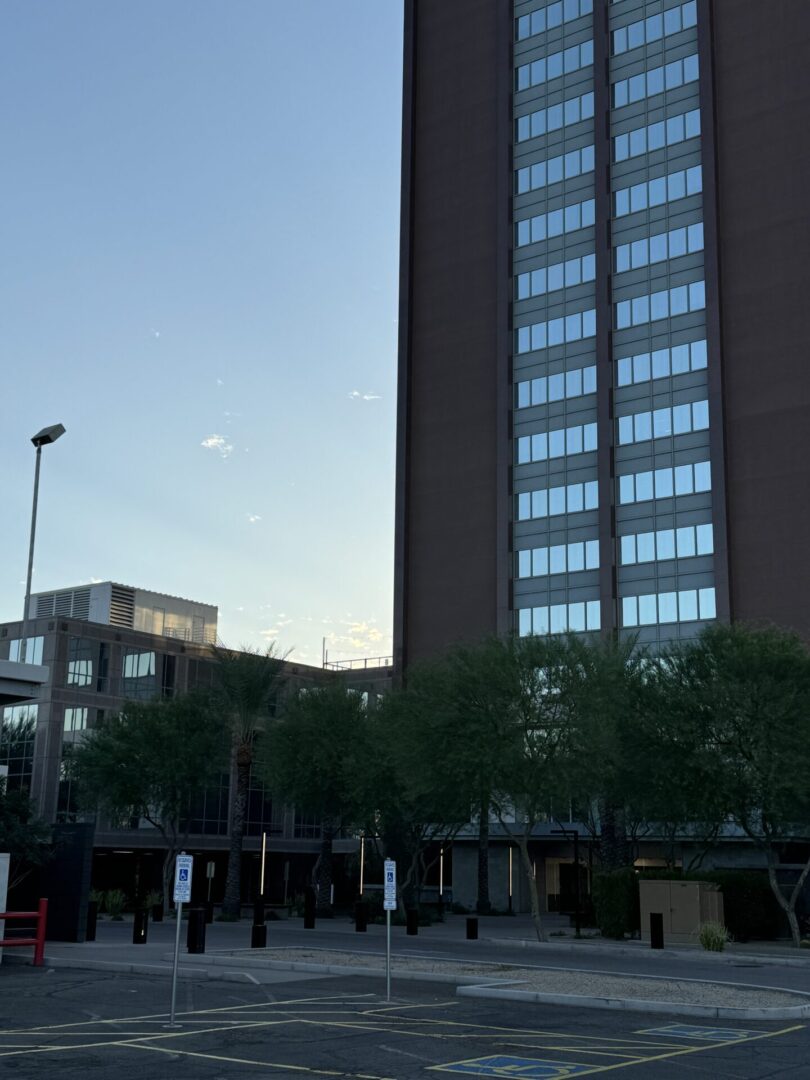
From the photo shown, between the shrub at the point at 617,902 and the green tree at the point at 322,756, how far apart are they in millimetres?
13984

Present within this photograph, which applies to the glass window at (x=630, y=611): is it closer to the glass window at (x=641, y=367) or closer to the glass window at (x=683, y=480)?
the glass window at (x=683, y=480)

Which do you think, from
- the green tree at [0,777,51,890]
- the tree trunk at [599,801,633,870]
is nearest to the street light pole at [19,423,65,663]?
the green tree at [0,777,51,890]

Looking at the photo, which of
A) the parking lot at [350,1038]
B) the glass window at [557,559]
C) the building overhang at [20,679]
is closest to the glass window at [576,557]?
the glass window at [557,559]

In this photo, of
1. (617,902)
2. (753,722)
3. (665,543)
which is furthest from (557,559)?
(753,722)

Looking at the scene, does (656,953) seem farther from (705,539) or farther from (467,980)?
(705,539)

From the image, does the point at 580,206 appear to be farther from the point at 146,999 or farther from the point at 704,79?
the point at 146,999

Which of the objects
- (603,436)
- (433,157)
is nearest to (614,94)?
(433,157)

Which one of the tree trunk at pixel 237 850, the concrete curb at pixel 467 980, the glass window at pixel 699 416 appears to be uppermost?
the glass window at pixel 699 416

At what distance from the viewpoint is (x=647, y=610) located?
7119 cm

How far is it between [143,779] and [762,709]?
30.9 meters

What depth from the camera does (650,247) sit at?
75.3 meters

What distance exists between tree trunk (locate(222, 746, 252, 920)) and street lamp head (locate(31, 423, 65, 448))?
20508mm

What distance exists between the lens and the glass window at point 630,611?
71.6 meters

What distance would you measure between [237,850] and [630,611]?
27320mm
